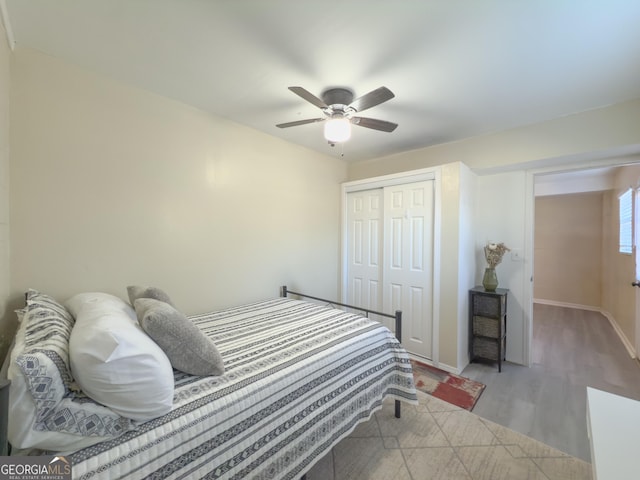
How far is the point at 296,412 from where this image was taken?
1.32 m

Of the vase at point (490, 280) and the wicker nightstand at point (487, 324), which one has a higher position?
the vase at point (490, 280)

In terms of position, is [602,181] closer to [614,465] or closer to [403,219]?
[403,219]

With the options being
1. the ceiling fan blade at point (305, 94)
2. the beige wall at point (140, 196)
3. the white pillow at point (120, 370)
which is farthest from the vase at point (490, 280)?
the white pillow at point (120, 370)

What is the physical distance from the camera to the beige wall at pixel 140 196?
167 cm

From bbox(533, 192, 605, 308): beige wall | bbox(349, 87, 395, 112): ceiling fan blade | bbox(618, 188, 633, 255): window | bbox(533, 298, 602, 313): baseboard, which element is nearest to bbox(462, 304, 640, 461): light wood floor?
bbox(618, 188, 633, 255): window

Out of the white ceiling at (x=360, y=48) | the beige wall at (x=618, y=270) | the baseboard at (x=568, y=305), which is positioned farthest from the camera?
the baseboard at (x=568, y=305)

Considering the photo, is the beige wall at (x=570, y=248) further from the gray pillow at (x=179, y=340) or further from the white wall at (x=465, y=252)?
the gray pillow at (x=179, y=340)

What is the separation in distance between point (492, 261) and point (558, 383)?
1208 mm

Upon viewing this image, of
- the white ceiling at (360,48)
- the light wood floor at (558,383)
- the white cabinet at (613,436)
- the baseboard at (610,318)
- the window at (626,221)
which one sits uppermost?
the white ceiling at (360,48)

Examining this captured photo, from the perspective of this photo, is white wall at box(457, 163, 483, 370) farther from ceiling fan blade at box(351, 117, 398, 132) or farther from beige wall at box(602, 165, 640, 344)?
beige wall at box(602, 165, 640, 344)

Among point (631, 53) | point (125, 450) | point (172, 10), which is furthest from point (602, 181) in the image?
point (125, 450)

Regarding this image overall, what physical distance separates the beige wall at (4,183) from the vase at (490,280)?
3728 millimetres

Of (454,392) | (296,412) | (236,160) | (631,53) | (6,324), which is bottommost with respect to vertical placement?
(454,392)

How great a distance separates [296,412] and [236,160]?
2207 mm
